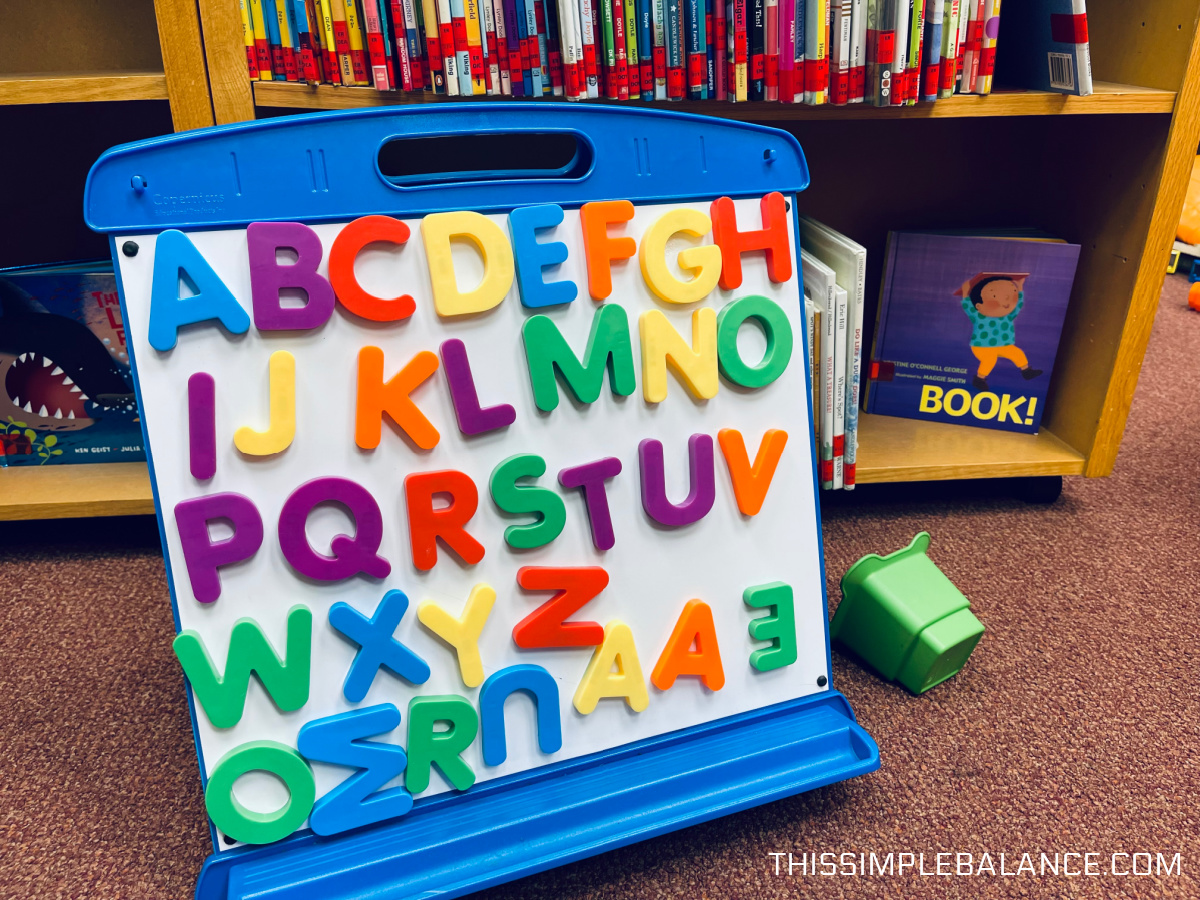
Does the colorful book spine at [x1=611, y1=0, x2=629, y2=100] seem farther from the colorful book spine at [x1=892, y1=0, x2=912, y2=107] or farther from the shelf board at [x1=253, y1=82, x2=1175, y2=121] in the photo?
the colorful book spine at [x1=892, y1=0, x2=912, y2=107]

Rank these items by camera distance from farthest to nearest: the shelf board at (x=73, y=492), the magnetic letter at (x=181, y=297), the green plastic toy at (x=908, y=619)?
1. the shelf board at (x=73, y=492)
2. the green plastic toy at (x=908, y=619)
3. the magnetic letter at (x=181, y=297)

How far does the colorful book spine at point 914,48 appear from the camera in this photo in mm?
794

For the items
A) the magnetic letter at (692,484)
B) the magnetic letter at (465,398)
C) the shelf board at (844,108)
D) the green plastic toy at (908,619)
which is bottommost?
the green plastic toy at (908,619)

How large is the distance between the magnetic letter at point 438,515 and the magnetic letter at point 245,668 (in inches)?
3.3

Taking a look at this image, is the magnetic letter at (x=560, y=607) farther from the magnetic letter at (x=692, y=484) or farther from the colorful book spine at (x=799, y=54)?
the colorful book spine at (x=799, y=54)

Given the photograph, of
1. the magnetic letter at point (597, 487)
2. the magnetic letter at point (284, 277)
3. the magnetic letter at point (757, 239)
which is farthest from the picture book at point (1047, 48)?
the magnetic letter at point (284, 277)

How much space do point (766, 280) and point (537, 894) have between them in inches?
18.5

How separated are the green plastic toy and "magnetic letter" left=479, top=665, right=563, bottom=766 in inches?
13.1

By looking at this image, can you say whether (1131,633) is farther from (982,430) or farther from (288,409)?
(288,409)

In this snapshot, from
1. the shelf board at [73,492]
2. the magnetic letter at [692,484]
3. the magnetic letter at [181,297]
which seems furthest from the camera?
the shelf board at [73,492]

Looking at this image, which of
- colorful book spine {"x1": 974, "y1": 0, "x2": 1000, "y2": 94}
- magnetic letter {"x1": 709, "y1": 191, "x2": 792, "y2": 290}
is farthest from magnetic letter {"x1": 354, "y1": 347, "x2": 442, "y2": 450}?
colorful book spine {"x1": 974, "y1": 0, "x2": 1000, "y2": 94}

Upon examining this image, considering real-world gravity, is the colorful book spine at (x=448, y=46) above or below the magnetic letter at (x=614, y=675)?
above

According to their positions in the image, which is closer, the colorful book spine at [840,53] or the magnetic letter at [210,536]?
the magnetic letter at [210,536]

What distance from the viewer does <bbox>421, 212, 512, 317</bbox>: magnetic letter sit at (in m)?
0.53
